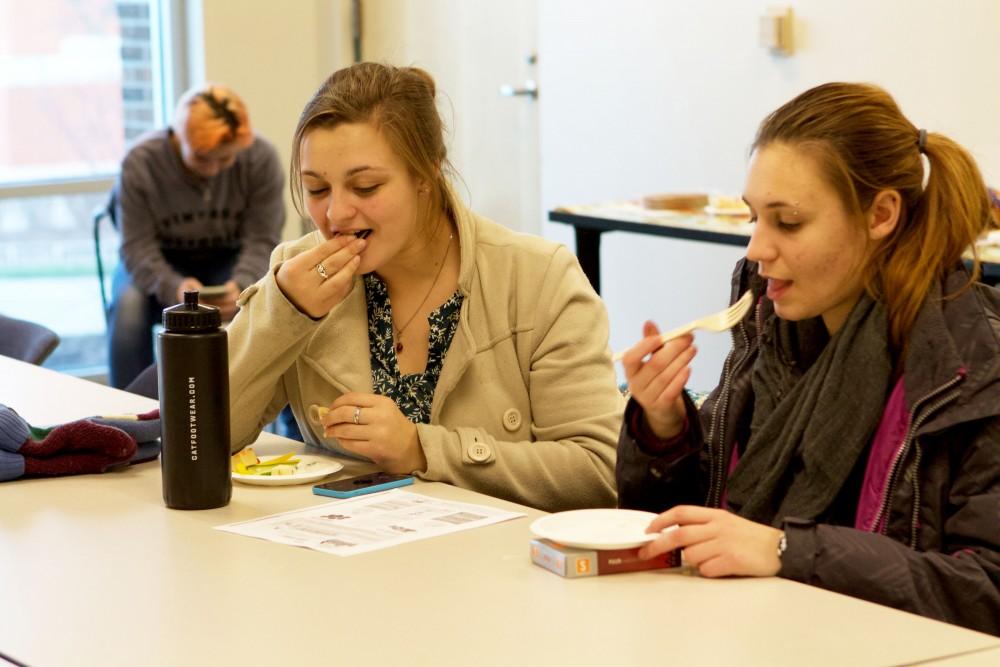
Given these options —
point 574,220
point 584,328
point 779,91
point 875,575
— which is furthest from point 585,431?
point 779,91

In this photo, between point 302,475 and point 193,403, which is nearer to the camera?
point 193,403

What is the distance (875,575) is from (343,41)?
4.97 meters

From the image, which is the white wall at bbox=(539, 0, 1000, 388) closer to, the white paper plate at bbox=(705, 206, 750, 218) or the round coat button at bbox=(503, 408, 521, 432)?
the white paper plate at bbox=(705, 206, 750, 218)

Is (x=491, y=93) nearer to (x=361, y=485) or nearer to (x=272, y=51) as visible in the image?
(x=272, y=51)

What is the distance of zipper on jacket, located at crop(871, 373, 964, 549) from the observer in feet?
5.06

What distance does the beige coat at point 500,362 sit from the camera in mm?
2016

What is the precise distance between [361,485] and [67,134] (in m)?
4.29

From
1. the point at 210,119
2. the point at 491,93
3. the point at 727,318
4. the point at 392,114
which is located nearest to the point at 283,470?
the point at 392,114

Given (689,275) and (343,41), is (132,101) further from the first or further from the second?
(689,275)

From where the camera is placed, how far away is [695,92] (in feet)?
15.1

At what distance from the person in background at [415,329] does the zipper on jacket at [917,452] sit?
1.63 feet

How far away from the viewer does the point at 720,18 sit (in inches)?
177

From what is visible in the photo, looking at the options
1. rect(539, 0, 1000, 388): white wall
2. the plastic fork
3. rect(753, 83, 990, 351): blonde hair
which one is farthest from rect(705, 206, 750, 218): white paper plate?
rect(753, 83, 990, 351): blonde hair

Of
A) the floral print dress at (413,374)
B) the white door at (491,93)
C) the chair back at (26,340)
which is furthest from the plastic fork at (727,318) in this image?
the white door at (491,93)
